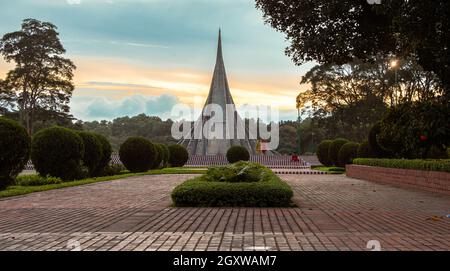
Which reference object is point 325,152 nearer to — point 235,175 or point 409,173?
point 409,173

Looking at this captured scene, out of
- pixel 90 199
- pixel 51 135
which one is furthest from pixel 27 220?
pixel 51 135

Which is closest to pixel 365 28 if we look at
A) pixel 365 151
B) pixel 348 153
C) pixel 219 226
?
pixel 219 226

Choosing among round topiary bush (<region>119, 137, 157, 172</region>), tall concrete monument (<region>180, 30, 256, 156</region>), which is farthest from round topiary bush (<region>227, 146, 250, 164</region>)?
tall concrete monument (<region>180, 30, 256, 156</region>)

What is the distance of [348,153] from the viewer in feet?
92.5

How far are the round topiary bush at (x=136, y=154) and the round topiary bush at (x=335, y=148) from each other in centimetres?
1255

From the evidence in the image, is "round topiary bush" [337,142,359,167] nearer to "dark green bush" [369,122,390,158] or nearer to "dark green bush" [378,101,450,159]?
"dark green bush" [369,122,390,158]

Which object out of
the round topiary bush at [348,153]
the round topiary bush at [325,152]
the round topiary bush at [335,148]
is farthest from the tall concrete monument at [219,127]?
the round topiary bush at [348,153]

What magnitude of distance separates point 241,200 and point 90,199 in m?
3.62

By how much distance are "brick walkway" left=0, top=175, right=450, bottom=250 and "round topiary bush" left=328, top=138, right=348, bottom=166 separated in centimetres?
2071

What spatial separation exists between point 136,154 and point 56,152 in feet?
29.6

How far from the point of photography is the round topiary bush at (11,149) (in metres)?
12.0

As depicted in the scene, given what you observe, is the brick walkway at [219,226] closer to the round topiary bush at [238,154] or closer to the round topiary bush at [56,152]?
the round topiary bush at [56,152]

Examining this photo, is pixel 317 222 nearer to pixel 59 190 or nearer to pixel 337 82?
pixel 59 190

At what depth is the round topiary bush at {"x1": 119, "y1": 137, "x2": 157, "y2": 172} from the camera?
80.5 feet
